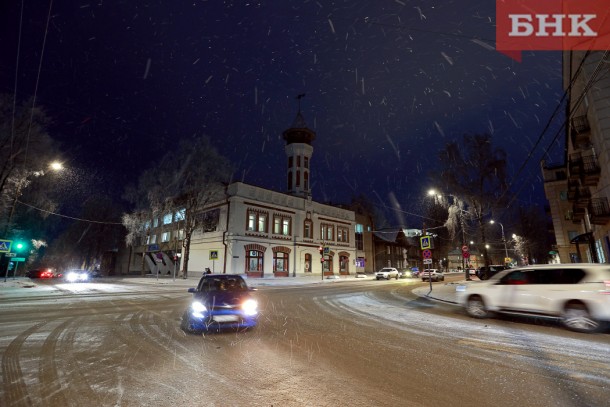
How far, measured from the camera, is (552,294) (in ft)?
27.5

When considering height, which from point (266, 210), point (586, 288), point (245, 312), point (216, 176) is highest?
point (216, 176)

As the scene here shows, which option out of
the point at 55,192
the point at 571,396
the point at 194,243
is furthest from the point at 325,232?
the point at 571,396

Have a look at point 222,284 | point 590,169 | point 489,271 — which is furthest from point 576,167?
point 222,284

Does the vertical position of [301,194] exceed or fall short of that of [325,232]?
it exceeds it

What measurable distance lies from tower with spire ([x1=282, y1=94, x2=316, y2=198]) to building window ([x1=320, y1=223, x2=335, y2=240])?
16.4ft

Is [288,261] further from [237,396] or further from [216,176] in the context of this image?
[237,396]

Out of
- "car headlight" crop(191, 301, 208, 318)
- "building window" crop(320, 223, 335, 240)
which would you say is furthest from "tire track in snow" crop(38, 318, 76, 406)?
"building window" crop(320, 223, 335, 240)

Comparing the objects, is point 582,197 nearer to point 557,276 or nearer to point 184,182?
point 557,276

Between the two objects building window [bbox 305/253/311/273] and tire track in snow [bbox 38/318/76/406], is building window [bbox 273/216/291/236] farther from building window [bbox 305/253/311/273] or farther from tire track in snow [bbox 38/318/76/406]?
tire track in snow [bbox 38/318/76/406]

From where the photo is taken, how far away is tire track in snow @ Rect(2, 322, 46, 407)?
3.65m

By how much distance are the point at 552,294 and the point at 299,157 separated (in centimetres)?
3742

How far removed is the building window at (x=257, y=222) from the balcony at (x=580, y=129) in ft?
92.8

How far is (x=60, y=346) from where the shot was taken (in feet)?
19.9

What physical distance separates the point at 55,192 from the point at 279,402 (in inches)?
1357
